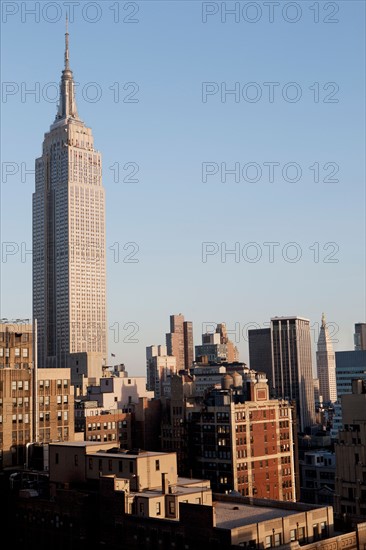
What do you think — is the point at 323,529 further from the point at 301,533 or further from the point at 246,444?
the point at 246,444

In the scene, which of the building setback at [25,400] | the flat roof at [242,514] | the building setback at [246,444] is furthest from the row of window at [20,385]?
the building setback at [246,444]

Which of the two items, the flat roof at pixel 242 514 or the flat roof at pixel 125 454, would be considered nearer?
the flat roof at pixel 242 514

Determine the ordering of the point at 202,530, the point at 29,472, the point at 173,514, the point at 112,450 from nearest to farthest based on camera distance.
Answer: the point at 202,530, the point at 173,514, the point at 112,450, the point at 29,472

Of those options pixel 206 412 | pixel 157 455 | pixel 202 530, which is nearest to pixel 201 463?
pixel 206 412

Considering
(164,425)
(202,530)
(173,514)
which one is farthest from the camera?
(164,425)

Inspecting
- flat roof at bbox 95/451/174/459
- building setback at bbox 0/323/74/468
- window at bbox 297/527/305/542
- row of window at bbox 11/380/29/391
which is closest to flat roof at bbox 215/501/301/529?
window at bbox 297/527/305/542

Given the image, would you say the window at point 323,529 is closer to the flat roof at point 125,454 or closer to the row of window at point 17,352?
the flat roof at point 125,454

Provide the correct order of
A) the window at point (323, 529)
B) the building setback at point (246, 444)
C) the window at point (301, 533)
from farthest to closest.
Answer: the building setback at point (246, 444) < the window at point (323, 529) < the window at point (301, 533)

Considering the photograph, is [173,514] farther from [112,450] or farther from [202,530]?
[112,450]
